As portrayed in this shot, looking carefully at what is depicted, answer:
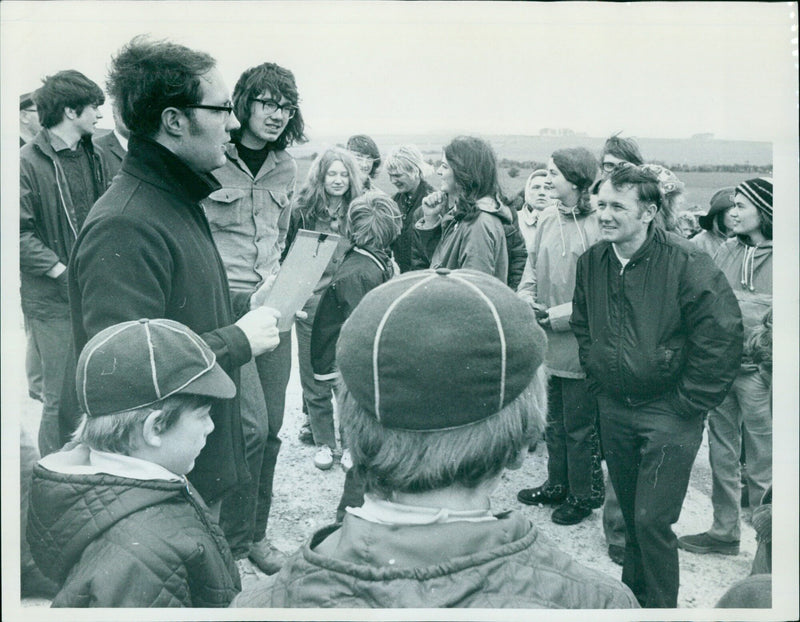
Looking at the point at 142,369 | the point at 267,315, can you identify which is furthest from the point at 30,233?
the point at 142,369

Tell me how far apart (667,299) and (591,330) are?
271 millimetres

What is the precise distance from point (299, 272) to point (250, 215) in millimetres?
266

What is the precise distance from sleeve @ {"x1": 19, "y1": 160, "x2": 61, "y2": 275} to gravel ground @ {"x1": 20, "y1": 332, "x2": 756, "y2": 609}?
42cm

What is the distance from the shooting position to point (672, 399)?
8.60 ft

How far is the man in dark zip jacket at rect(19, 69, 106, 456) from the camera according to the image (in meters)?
2.59

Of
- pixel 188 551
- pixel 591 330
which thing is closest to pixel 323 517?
pixel 188 551

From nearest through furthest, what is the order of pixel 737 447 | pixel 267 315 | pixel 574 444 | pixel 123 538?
1. pixel 123 538
2. pixel 267 315
3. pixel 737 447
4. pixel 574 444

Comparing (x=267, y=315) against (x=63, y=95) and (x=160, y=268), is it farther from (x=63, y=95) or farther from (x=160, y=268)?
(x=63, y=95)

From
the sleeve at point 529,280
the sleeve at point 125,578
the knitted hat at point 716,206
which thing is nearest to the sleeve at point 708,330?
the knitted hat at point 716,206

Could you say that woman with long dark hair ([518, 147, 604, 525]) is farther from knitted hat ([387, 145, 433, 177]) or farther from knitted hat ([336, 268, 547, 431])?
knitted hat ([336, 268, 547, 431])

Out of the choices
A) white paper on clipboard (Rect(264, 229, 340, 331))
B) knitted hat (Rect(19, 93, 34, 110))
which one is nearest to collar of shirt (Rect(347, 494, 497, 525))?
white paper on clipboard (Rect(264, 229, 340, 331))

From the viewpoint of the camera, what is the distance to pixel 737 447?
2.83m

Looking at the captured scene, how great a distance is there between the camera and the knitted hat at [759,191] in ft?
8.67

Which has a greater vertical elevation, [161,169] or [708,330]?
[161,169]
